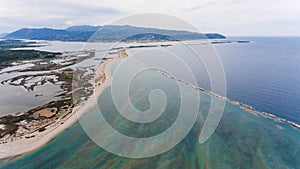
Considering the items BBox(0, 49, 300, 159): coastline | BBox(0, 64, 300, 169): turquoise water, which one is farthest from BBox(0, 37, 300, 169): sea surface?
BBox(0, 49, 300, 159): coastline

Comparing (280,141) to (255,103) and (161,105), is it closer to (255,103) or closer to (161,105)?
(255,103)

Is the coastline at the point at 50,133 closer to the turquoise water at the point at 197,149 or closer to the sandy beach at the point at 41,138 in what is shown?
the sandy beach at the point at 41,138

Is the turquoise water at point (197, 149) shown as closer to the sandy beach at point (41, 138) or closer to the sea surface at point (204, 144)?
the sea surface at point (204, 144)

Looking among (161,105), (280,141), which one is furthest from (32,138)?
(280,141)

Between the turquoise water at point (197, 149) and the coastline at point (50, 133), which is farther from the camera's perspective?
the coastline at point (50, 133)

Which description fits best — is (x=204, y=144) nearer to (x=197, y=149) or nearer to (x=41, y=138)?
(x=197, y=149)

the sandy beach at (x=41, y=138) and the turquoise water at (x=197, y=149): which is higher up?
the sandy beach at (x=41, y=138)

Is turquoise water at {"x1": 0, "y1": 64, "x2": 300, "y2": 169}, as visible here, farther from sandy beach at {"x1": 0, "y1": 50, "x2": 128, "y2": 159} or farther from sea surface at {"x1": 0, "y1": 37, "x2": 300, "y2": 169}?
sandy beach at {"x1": 0, "y1": 50, "x2": 128, "y2": 159}

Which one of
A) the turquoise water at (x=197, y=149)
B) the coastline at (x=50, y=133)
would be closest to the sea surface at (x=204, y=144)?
the turquoise water at (x=197, y=149)

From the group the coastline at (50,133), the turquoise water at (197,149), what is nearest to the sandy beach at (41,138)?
the coastline at (50,133)
